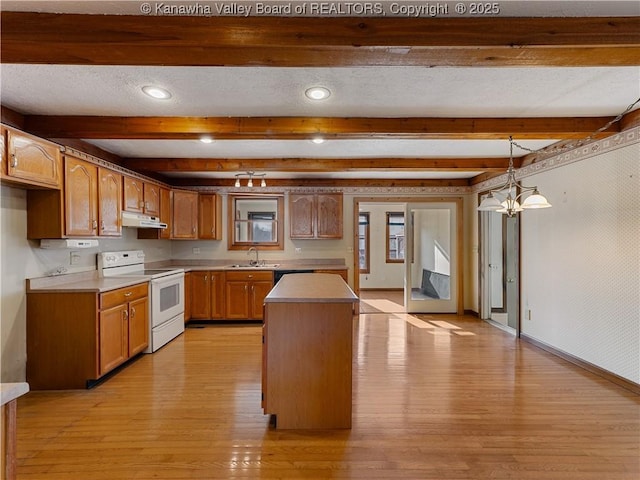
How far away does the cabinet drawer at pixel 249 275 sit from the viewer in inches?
191

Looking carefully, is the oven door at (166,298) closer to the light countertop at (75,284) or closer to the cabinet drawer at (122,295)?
the cabinet drawer at (122,295)

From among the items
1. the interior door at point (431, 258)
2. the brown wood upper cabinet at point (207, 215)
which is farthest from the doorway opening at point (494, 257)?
the brown wood upper cabinet at point (207, 215)

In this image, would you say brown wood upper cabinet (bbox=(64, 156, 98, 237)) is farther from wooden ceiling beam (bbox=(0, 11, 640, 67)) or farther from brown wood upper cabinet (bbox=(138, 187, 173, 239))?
wooden ceiling beam (bbox=(0, 11, 640, 67))

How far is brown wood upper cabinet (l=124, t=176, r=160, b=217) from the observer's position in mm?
3746

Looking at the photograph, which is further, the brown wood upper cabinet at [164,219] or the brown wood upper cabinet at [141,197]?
the brown wood upper cabinet at [164,219]

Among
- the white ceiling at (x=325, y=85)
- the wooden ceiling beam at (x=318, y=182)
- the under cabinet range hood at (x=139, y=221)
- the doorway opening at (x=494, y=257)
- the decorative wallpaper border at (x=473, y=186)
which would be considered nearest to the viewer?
the white ceiling at (x=325, y=85)

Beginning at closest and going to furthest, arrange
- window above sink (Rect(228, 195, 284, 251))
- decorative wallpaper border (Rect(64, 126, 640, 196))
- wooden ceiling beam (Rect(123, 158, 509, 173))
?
1. decorative wallpaper border (Rect(64, 126, 640, 196))
2. wooden ceiling beam (Rect(123, 158, 509, 173))
3. window above sink (Rect(228, 195, 284, 251))

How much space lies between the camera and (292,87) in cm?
219

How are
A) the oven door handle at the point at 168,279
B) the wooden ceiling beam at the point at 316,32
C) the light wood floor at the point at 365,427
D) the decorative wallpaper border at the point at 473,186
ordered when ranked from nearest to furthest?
the wooden ceiling beam at the point at 316,32
the light wood floor at the point at 365,427
the decorative wallpaper border at the point at 473,186
the oven door handle at the point at 168,279

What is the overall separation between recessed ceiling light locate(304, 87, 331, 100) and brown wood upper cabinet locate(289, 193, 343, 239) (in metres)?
3.08

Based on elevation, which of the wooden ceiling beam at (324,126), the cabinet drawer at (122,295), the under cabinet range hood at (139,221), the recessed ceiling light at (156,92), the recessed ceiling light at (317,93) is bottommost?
the cabinet drawer at (122,295)

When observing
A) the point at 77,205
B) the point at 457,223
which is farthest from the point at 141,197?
the point at 457,223

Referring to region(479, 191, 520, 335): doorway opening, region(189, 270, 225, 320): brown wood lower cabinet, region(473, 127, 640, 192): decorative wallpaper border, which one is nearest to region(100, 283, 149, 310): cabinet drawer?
region(189, 270, 225, 320): brown wood lower cabinet

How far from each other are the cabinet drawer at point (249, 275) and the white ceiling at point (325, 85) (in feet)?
8.71
